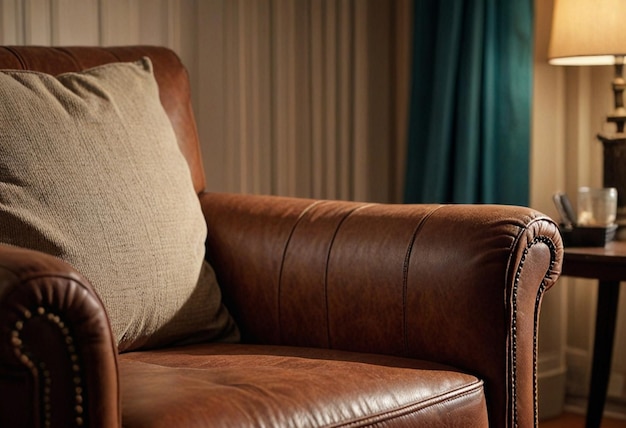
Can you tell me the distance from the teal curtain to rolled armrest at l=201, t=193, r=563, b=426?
35.0 inches

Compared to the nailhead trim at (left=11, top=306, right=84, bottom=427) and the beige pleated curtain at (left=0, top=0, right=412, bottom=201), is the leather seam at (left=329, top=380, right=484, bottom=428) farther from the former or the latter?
Result: the beige pleated curtain at (left=0, top=0, right=412, bottom=201)

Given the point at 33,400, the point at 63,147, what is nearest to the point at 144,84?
the point at 63,147

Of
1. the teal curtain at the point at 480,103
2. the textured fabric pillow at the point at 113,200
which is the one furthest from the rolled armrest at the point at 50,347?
the teal curtain at the point at 480,103

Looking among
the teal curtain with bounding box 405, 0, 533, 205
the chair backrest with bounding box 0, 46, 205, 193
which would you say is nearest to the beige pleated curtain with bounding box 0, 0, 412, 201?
the teal curtain with bounding box 405, 0, 533, 205

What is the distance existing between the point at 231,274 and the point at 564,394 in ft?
4.52

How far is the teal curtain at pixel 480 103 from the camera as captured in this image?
2.46m

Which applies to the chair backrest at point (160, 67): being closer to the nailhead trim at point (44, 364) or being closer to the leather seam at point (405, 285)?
the leather seam at point (405, 285)

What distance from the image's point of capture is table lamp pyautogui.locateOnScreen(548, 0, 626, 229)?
6.98 feet

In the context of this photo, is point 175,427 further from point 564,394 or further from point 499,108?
point 564,394

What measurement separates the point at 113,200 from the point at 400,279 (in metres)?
0.47

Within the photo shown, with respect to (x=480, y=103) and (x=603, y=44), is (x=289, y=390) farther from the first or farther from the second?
(x=480, y=103)

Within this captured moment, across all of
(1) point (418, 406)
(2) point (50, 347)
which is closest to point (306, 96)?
(1) point (418, 406)

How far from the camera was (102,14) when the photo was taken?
7.19 ft

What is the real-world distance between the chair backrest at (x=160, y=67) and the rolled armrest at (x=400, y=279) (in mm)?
184
